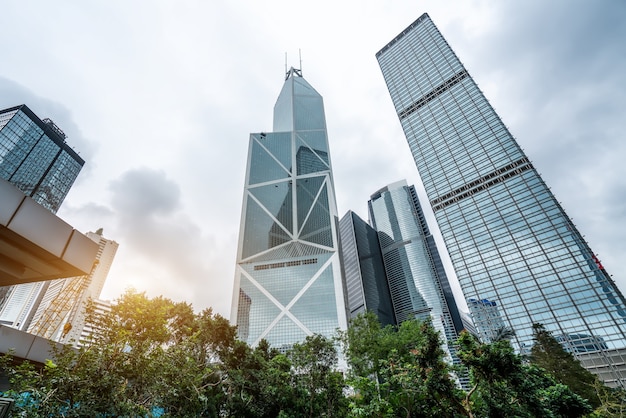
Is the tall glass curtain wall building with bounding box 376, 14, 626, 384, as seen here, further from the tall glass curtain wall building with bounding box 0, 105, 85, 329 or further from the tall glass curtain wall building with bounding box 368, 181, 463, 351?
the tall glass curtain wall building with bounding box 0, 105, 85, 329

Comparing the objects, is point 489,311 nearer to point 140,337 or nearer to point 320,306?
point 320,306

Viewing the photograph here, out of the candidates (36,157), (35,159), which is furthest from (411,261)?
(36,157)

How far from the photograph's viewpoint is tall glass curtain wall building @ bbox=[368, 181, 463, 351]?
9900cm

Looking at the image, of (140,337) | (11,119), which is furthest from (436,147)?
(11,119)

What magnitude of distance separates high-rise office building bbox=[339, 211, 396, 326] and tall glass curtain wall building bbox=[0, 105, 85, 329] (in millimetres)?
88044

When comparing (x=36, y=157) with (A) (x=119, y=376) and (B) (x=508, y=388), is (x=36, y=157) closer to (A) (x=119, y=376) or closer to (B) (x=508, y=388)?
(A) (x=119, y=376)

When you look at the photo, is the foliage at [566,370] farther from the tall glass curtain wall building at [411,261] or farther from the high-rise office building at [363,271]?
the high-rise office building at [363,271]

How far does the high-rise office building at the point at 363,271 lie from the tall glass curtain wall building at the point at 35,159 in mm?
88044

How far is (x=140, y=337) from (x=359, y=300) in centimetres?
9630

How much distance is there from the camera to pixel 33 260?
5.82 meters

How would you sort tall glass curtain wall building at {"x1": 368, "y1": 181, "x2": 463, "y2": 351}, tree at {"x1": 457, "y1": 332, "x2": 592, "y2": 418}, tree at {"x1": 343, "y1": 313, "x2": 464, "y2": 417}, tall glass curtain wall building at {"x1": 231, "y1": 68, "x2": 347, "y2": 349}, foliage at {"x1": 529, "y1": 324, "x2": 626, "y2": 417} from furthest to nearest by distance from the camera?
1. tall glass curtain wall building at {"x1": 368, "y1": 181, "x2": 463, "y2": 351}
2. tall glass curtain wall building at {"x1": 231, "y1": 68, "x2": 347, "y2": 349}
3. foliage at {"x1": 529, "y1": 324, "x2": 626, "y2": 417}
4. tree at {"x1": 343, "y1": 313, "x2": 464, "y2": 417}
5. tree at {"x1": 457, "y1": 332, "x2": 592, "y2": 418}

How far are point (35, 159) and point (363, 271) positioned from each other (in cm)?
10320

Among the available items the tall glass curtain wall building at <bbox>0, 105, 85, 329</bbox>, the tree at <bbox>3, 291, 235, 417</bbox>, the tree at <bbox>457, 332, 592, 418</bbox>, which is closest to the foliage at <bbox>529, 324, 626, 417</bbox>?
the tree at <bbox>457, 332, 592, 418</bbox>

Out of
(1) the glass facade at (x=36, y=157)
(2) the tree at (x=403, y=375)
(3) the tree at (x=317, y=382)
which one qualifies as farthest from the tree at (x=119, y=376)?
(1) the glass facade at (x=36, y=157)
